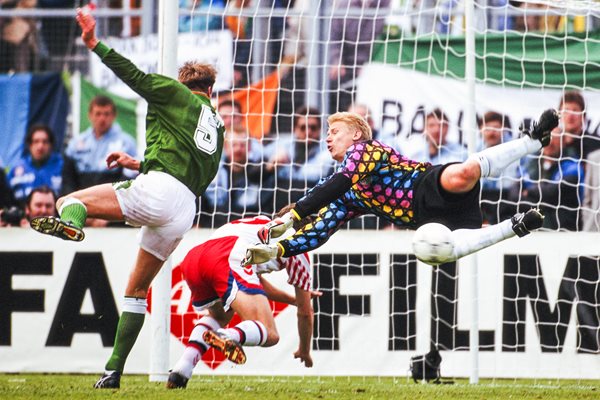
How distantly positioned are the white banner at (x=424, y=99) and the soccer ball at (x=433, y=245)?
4.29 metres

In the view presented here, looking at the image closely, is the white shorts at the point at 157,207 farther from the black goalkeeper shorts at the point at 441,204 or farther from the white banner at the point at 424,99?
the white banner at the point at 424,99

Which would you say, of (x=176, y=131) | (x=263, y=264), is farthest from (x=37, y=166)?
(x=176, y=131)

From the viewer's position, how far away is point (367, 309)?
34.6 feet

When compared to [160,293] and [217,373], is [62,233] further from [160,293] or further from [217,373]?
[217,373]

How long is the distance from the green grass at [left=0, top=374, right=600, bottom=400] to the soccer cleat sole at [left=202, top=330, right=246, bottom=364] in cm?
23

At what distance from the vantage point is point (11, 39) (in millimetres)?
14430

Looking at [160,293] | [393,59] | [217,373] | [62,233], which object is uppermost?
[393,59]

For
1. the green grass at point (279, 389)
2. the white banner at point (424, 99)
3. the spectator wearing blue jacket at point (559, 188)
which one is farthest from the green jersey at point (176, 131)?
the spectator wearing blue jacket at point (559, 188)

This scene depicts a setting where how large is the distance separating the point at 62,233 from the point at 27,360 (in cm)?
406

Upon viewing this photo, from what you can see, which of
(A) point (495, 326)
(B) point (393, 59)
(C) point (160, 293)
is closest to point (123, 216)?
(C) point (160, 293)

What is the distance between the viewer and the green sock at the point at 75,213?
7.02 metres

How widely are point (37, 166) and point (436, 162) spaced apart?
437cm

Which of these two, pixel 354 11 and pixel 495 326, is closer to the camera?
pixel 495 326

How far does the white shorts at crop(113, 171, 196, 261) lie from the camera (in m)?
7.54
